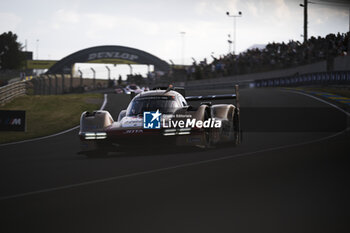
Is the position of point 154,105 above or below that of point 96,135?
above

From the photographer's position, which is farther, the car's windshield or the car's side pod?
the car's windshield

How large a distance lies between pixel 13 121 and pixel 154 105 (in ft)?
24.8

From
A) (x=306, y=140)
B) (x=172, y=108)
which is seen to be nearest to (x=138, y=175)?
(x=172, y=108)

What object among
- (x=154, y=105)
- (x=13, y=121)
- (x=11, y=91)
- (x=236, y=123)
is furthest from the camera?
(x=11, y=91)

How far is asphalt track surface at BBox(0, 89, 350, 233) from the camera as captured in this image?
4.85 metres

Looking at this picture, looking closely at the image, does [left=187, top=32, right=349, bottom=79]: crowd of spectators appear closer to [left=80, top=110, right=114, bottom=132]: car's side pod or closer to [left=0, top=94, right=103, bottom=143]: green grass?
[left=0, top=94, right=103, bottom=143]: green grass

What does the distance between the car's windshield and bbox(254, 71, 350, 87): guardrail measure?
18.4 m

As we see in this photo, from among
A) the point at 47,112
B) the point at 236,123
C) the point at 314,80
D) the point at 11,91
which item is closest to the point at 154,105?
the point at 236,123

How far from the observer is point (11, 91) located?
26.9 meters

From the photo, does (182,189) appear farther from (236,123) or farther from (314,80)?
(314,80)

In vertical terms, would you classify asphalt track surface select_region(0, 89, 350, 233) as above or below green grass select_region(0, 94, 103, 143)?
below

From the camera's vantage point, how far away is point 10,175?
8023 mm

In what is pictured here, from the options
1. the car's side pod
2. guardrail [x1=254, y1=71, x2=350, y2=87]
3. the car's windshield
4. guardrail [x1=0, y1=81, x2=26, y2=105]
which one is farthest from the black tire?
guardrail [x1=254, y1=71, x2=350, y2=87]

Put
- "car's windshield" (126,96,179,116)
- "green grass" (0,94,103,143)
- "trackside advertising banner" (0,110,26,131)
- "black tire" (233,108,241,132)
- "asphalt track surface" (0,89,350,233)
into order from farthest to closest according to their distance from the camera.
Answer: "green grass" (0,94,103,143) → "trackside advertising banner" (0,110,26,131) → "black tire" (233,108,241,132) → "car's windshield" (126,96,179,116) → "asphalt track surface" (0,89,350,233)
